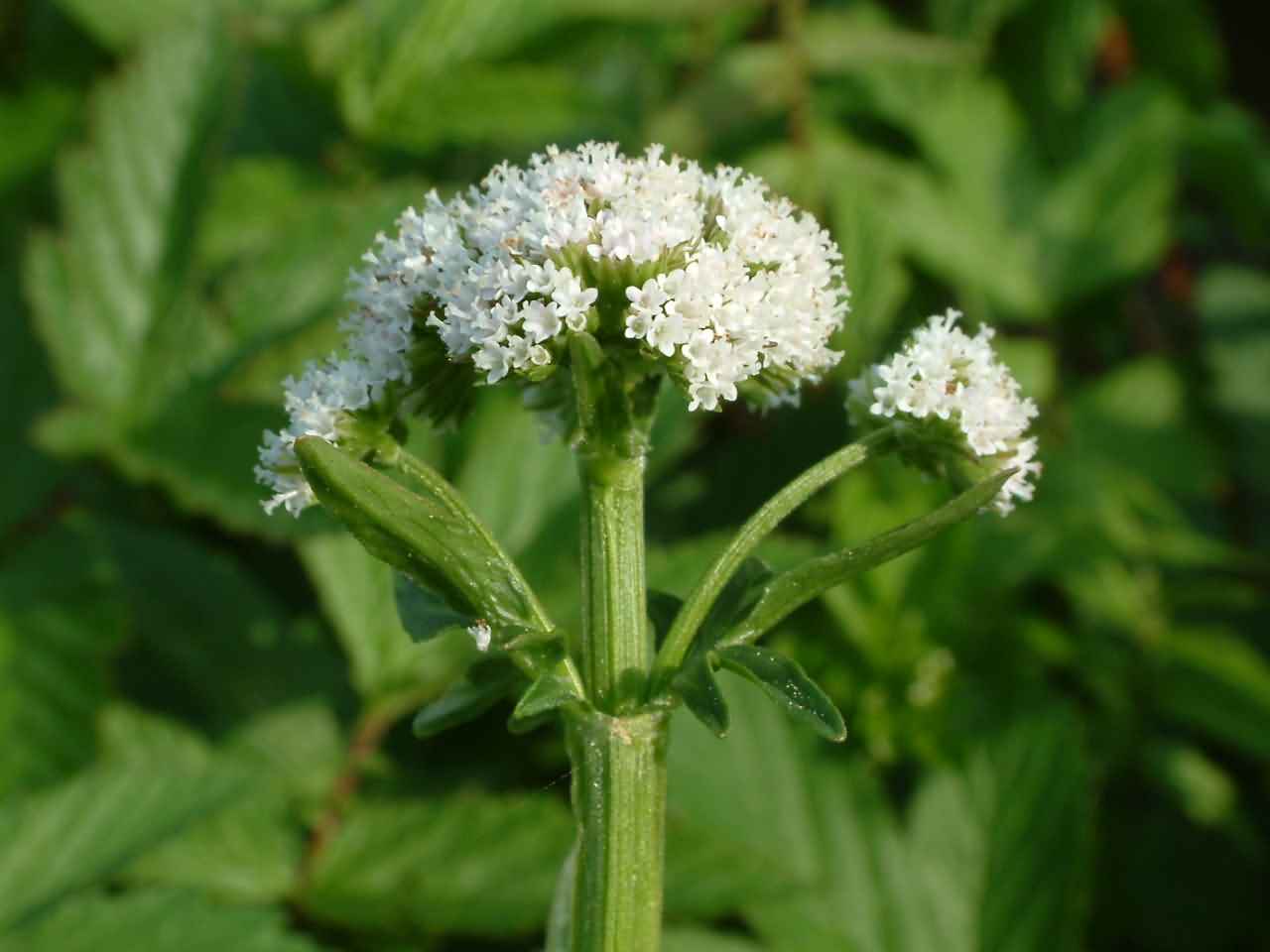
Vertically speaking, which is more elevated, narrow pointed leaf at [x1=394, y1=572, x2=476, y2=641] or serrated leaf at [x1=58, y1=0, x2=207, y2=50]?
serrated leaf at [x1=58, y1=0, x2=207, y2=50]

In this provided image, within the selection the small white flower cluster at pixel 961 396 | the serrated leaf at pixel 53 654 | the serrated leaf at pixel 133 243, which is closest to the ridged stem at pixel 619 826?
the small white flower cluster at pixel 961 396

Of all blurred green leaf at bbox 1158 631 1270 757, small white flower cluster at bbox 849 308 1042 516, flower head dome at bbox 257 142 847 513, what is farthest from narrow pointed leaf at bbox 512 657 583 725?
blurred green leaf at bbox 1158 631 1270 757

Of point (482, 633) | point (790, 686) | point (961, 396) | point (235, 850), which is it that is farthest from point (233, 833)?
point (961, 396)

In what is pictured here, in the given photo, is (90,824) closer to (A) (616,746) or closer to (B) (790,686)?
→ (A) (616,746)

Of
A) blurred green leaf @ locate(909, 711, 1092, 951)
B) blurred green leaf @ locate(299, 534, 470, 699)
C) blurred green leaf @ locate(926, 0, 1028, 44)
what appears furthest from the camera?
blurred green leaf @ locate(926, 0, 1028, 44)

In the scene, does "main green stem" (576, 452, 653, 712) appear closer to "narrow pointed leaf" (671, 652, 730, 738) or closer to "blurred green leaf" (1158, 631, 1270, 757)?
"narrow pointed leaf" (671, 652, 730, 738)

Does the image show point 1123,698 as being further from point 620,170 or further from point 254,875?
point 620,170

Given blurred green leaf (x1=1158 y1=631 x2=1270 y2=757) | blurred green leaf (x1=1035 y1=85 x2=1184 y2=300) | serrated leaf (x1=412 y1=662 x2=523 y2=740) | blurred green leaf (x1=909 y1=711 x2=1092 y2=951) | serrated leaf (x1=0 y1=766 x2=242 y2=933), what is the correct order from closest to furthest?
serrated leaf (x1=412 y1=662 x2=523 y2=740) → serrated leaf (x1=0 y1=766 x2=242 y2=933) → blurred green leaf (x1=909 y1=711 x2=1092 y2=951) → blurred green leaf (x1=1158 y1=631 x2=1270 y2=757) → blurred green leaf (x1=1035 y1=85 x2=1184 y2=300)
